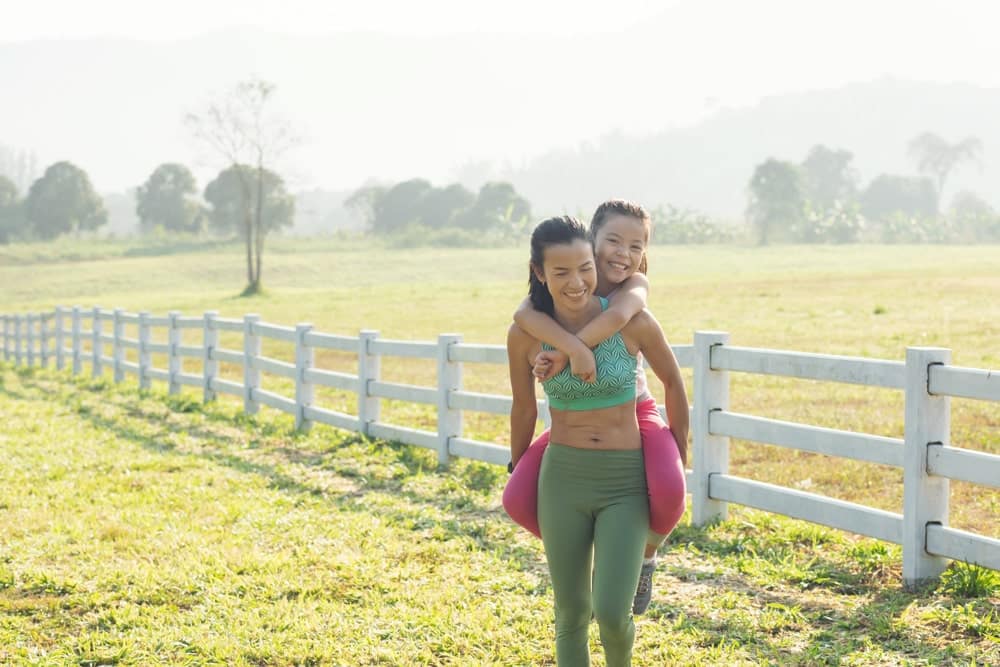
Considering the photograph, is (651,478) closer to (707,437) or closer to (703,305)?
(707,437)

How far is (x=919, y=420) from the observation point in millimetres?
6039

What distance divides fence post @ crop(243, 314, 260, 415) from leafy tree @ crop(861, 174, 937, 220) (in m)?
147

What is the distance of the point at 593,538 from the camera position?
4.00 m

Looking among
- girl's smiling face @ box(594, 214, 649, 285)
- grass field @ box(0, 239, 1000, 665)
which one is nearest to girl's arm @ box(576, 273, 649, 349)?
girl's smiling face @ box(594, 214, 649, 285)

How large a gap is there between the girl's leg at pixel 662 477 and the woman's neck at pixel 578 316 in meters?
0.41

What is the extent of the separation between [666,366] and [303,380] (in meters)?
8.96

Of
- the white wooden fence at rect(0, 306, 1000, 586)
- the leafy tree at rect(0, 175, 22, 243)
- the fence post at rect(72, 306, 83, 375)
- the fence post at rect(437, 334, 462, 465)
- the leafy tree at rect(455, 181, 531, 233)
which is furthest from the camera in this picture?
the leafy tree at rect(455, 181, 531, 233)

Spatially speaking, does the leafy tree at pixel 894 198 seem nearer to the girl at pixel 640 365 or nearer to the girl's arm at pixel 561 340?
the girl at pixel 640 365

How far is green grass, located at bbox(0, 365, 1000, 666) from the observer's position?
17.4 feet

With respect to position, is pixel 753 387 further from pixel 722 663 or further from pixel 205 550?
pixel 722 663

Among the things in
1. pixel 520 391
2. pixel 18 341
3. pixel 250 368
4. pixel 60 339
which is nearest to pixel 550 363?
pixel 520 391

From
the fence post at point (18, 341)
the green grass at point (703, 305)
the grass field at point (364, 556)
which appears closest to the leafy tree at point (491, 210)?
the green grass at point (703, 305)

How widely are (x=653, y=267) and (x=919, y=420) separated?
182ft

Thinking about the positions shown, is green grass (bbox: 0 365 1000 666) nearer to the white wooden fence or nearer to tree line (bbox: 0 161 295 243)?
the white wooden fence
